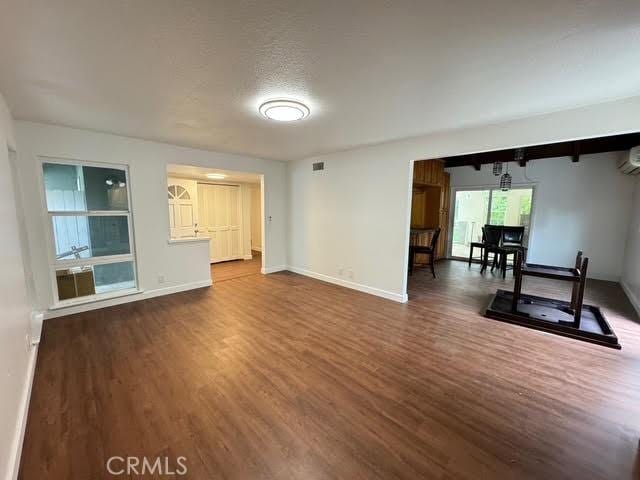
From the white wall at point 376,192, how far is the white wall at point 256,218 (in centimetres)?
249

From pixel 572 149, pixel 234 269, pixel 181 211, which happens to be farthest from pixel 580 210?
pixel 181 211

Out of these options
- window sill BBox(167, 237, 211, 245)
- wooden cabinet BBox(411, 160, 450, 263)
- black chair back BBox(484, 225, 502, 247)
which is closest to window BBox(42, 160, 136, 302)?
window sill BBox(167, 237, 211, 245)

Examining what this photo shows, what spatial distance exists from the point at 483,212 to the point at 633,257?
2.95 metres

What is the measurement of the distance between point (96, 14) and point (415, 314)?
3905 mm

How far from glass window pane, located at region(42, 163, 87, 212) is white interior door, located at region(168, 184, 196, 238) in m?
2.21

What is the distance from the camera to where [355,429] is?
1686mm

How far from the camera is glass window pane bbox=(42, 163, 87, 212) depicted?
3252mm

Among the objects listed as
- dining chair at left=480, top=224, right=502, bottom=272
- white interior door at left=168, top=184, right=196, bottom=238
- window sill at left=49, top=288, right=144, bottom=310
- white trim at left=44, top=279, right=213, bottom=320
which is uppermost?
Result: white interior door at left=168, top=184, right=196, bottom=238

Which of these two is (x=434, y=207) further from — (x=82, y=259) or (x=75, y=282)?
(x=75, y=282)

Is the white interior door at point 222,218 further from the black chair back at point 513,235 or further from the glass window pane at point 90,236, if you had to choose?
the black chair back at point 513,235

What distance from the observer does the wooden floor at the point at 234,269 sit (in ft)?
17.7

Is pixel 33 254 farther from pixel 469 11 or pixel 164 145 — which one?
pixel 469 11

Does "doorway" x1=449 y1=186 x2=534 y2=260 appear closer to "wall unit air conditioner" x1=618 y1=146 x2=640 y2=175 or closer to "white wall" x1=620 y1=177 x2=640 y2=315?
"wall unit air conditioner" x1=618 y1=146 x2=640 y2=175

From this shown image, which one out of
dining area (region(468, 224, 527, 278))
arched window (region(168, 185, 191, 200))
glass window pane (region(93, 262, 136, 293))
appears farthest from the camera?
arched window (region(168, 185, 191, 200))
